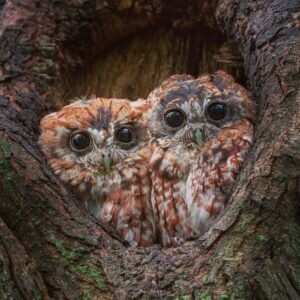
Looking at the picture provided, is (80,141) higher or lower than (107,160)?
higher

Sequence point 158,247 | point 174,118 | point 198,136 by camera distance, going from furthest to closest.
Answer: point 174,118 → point 198,136 → point 158,247

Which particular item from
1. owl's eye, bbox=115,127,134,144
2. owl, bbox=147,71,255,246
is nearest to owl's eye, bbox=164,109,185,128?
owl, bbox=147,71,255,246

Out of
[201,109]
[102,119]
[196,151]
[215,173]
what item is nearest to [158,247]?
[215,173]

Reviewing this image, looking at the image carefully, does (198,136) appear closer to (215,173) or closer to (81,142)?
(215,173)

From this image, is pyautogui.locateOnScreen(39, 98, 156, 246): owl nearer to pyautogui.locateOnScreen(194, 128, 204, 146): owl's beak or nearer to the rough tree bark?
the rough tree bark

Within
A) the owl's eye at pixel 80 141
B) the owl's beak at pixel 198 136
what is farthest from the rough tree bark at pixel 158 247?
the owl's beak at pixel 198 136

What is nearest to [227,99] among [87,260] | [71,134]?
[71,134]

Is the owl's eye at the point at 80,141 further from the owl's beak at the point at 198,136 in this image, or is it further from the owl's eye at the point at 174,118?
the owl's beak at the point at 198,136

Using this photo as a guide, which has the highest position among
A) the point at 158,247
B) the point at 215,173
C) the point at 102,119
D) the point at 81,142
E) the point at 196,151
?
the point at 102,119
